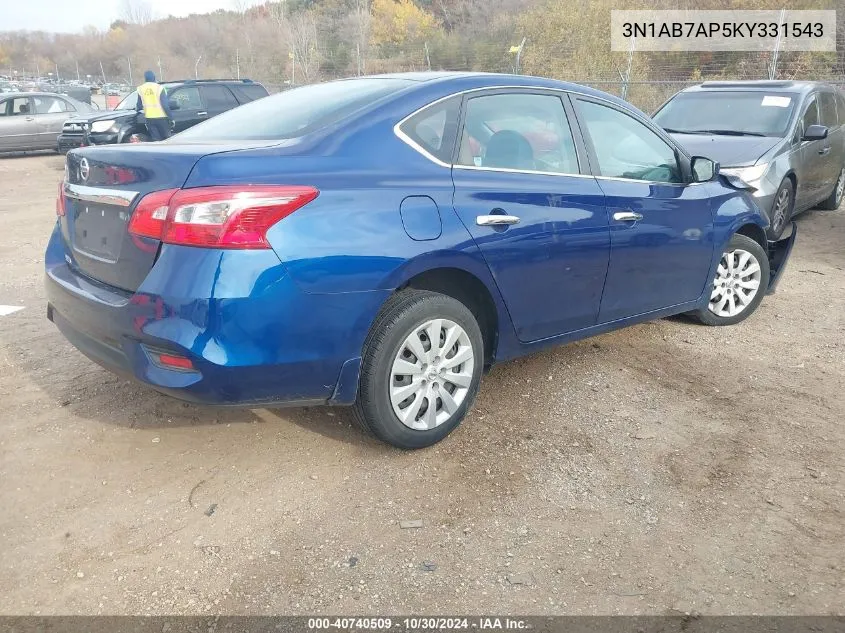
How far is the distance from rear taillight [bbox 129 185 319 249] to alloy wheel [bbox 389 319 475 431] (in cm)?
80

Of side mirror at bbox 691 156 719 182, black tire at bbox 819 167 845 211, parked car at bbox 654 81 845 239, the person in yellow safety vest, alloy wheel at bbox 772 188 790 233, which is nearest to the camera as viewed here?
side mirror at bbox 691 156 719 182

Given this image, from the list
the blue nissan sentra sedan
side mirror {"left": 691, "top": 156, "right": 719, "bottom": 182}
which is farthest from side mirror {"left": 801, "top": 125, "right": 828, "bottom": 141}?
the blue nissan sentra sedan

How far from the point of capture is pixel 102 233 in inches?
115

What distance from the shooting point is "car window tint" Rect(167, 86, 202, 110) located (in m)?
13.5

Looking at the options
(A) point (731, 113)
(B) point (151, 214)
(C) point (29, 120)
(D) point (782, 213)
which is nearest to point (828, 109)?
(A) point (731, 113)

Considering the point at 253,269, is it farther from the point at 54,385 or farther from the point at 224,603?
the point at 54,385

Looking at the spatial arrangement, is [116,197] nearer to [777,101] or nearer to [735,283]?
[735,283]

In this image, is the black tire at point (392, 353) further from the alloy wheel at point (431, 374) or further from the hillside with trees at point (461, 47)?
the hillside with trees at point (461, 47)

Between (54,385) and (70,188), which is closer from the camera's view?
(70,188)

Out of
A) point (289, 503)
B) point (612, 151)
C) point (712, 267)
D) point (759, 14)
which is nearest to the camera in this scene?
point (289, 503)

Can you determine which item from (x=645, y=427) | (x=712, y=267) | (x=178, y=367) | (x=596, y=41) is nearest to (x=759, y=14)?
(x=596, y=41)

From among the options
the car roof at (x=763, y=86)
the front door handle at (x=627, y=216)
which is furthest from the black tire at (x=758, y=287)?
the car roof at (x=763, y=86)

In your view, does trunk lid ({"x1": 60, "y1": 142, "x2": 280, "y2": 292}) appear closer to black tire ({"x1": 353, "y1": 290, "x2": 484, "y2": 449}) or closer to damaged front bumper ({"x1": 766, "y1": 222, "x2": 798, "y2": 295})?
black tire ({"x1": 353, "y1": 290, "x2": 484, "y2": 449})

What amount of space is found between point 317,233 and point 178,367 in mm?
721
